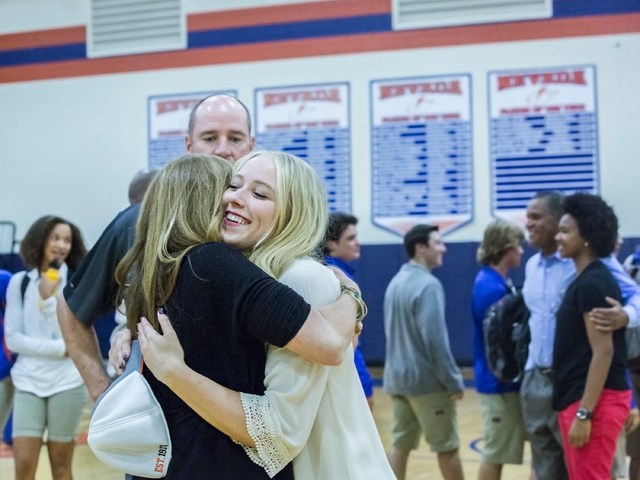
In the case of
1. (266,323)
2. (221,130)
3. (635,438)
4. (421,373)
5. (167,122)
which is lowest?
(635,438)

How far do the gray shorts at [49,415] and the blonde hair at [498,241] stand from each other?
2268 mm

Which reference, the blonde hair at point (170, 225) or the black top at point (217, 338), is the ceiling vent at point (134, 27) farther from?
the black top at point (217, 338)

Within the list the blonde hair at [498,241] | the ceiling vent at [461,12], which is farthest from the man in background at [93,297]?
the ceiling vent at [461,12]

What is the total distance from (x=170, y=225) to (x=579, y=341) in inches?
83.3

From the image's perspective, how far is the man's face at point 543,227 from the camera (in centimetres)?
385

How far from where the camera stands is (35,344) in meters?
4.26

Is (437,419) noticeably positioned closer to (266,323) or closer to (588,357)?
(588,357)

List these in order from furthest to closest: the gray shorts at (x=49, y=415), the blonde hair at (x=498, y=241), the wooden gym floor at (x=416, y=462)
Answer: the wooden gym floor at (x=416, y=462)
the blonde hair at (x=498, y=241)
the gray shorts at (x=49, y=415)

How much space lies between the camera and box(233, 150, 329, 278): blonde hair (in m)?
1.66

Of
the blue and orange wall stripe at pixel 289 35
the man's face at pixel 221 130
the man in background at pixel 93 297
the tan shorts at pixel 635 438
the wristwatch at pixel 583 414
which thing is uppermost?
the blue and orange wall stripe at pixel 289 35

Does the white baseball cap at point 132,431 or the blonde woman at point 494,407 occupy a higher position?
the white baseball cap at point 132,431

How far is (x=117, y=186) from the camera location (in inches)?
392

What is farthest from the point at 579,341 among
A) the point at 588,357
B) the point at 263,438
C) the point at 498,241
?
the point at 263,438

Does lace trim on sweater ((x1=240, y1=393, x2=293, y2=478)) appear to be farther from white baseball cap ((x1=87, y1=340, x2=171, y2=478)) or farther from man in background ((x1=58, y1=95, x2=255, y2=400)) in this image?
man in background ((x1=58, y1=95, x2=255, y2=400))
